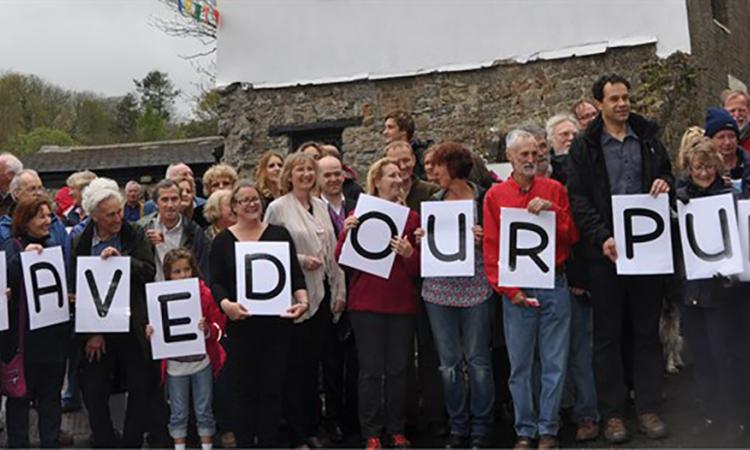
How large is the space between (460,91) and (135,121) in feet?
103

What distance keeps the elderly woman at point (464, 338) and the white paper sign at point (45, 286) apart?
2484 mm

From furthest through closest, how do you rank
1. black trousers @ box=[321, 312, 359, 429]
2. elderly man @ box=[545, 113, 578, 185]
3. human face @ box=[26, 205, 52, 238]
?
elderly man @ box=[545, 113, 578, 185]
black trousers @ box=[321, 312, 359, 429]
human face @ box=[26, 205, 52, 238]

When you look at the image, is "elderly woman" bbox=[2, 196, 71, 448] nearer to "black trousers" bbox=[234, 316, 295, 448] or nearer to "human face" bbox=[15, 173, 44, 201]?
"human face" bbox=[15, 173, 44, 201]

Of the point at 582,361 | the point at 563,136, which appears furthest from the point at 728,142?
the point at 582,361

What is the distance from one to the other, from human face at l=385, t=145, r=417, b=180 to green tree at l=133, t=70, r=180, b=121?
133ft

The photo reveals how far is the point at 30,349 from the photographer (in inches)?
217

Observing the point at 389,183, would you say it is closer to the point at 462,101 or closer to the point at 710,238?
the point at 710,238

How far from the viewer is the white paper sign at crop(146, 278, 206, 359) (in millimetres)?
5332

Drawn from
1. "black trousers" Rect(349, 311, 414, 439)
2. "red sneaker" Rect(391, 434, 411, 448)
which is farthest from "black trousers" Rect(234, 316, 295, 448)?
"red sneaker" Rect(391, 434, 411, 448)

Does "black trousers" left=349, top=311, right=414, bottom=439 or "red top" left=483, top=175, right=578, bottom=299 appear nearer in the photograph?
"red top" left=483, top=175, right=578, bottom=299

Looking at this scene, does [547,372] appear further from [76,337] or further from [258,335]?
[76,337]

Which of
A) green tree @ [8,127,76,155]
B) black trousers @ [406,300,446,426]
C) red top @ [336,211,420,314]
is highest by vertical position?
green tree @ [8,127,76,155]

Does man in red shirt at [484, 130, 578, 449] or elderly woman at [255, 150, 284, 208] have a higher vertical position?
elderly woman at [255, 150, 284, 208]

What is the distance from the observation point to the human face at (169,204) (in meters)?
5.86
